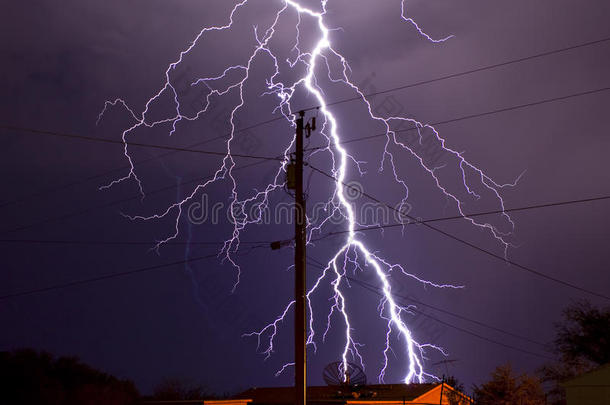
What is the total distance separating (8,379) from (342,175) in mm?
17229

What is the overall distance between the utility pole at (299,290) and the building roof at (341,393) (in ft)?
34.7

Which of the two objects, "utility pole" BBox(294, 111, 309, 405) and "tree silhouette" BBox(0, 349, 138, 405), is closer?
"utility pole" BBox(294, 111, 309, 405)

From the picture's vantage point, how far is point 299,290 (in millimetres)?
11508

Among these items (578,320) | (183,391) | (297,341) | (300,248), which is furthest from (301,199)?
(183,391)

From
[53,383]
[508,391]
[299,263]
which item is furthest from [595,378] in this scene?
[53,383]

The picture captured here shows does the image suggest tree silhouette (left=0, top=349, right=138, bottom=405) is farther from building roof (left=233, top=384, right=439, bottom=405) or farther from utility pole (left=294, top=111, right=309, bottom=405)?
utility pole (left=294, top=111, right=309, bottom=405)

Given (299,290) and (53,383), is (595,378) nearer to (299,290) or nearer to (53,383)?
(299,290)

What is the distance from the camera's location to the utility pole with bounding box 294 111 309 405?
1116cm

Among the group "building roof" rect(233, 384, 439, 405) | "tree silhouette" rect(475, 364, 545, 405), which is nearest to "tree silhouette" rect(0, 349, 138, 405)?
"building roof" rect(233, 384, 439, 405)

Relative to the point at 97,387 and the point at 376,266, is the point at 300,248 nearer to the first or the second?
the point at 376,266

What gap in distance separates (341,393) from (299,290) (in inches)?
456

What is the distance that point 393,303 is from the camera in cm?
2275

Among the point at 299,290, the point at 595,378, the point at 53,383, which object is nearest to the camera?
the point at 299,290

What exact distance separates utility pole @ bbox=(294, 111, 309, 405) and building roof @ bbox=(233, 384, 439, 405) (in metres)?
10.6
